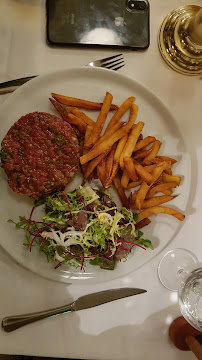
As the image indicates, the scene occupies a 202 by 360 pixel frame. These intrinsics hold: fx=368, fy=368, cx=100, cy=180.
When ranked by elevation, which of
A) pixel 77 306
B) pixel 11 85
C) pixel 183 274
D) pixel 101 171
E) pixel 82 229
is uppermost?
pixel 11 85

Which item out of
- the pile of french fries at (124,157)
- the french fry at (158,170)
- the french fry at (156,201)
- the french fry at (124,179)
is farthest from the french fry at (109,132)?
the french fry at (156,201)

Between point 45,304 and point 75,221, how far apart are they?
557 millimetres

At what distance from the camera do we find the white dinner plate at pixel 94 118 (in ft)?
6.95

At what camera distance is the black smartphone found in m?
2.22

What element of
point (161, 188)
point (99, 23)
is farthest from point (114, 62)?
point (161, 188)

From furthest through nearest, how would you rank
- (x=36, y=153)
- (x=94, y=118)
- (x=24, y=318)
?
(x=94, y=118) < (x=24, y=318) < (x=36, y=153)

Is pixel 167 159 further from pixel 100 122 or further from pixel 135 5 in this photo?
pixel 135 5

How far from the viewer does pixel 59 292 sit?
2188mm

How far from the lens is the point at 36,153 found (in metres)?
2.02

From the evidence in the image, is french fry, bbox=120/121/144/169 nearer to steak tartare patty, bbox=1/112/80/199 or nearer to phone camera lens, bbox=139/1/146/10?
steak tartare patty, bbox=1/112/80/199

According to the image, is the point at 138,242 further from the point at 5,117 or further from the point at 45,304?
the point at 5,117

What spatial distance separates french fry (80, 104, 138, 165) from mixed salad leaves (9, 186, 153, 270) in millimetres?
182

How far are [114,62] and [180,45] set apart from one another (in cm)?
45

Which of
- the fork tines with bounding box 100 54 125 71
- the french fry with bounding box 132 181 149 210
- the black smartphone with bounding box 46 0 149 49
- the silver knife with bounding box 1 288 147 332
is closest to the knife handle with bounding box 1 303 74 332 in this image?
the silver knife with bounding box 1 288 147 332
